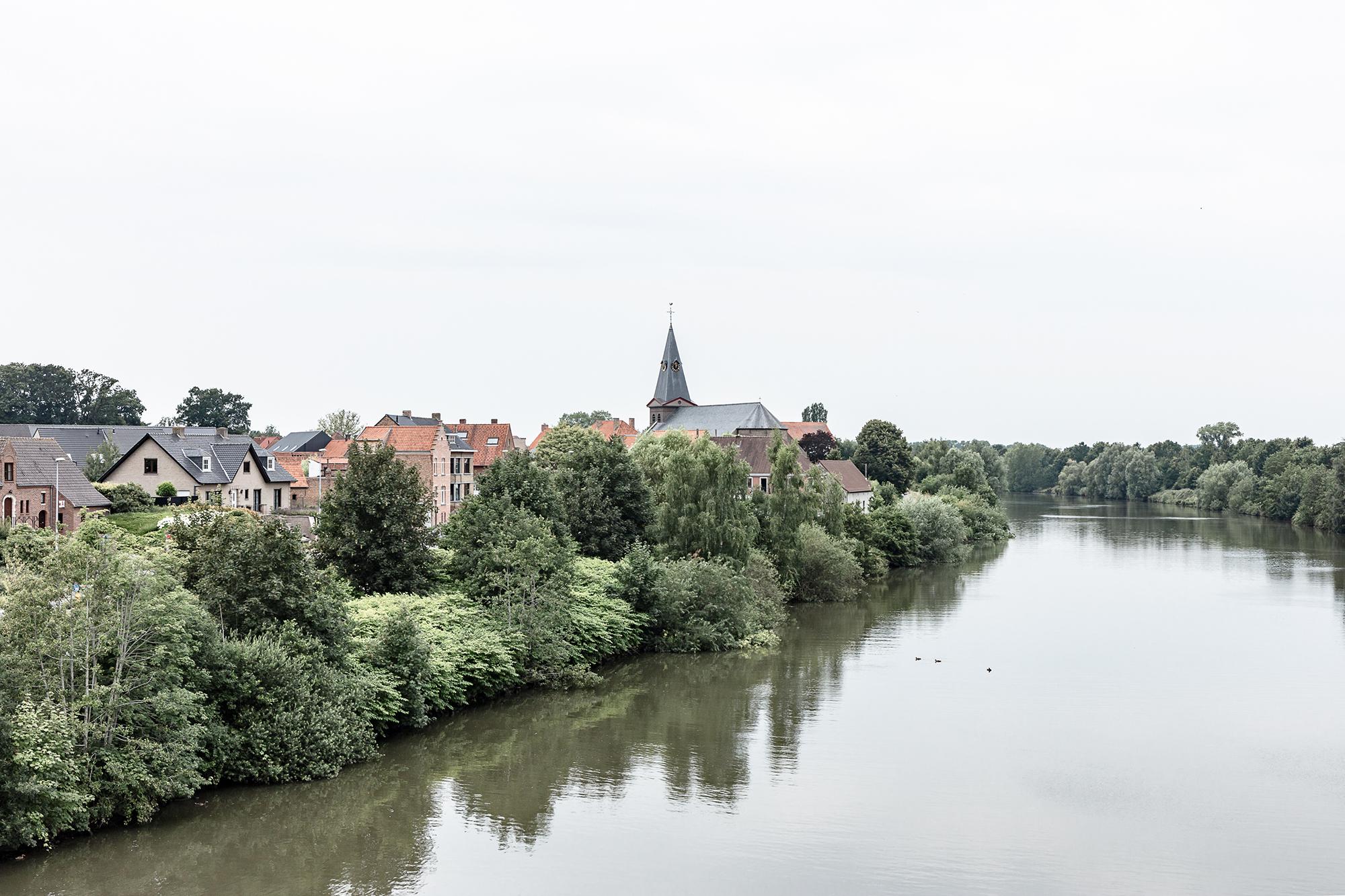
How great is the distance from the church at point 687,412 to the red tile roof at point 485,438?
79.1ft

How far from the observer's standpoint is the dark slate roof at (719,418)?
9831 centimetres

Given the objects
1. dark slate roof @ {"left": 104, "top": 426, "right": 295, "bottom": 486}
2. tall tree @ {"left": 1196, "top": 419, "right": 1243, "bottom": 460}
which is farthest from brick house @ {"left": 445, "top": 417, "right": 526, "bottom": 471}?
tall tree @ {"left": 1196, "top": 419, "right": 1243, "bottom": 460}

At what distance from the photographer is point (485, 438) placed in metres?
74.1

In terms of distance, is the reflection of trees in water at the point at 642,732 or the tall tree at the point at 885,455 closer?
the reflection of trees in water at the point at 642,732

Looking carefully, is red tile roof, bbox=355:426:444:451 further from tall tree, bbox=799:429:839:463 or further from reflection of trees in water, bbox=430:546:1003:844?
tall tree, bbox=799:429:839:463

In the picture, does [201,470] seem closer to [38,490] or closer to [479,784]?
[38,490]

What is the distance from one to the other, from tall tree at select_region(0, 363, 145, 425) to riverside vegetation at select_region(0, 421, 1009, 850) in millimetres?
64288

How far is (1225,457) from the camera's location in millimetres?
136625

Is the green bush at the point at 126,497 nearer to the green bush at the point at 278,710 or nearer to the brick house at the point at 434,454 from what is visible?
the brick house at the point at 434,454

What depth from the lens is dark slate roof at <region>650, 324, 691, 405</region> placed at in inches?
4198

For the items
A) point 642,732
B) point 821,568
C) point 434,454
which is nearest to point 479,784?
point 642,732

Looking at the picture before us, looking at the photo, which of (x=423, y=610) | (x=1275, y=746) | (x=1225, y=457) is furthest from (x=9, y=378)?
(x=1225, y=457)

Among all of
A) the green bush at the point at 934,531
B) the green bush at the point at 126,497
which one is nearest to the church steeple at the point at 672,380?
the green bush at the point at 934,531

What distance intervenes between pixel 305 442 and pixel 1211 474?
91.0 m
